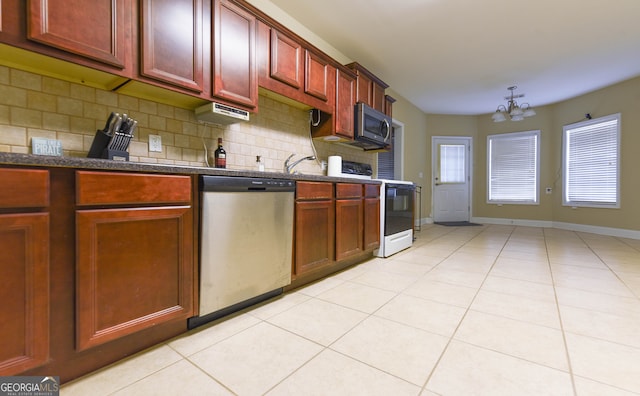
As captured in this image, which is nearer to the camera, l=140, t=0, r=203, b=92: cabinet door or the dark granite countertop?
the dark granite countertop

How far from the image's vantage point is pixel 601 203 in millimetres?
4828

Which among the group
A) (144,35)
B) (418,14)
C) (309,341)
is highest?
(418,14)

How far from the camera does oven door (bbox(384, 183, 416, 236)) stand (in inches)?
123

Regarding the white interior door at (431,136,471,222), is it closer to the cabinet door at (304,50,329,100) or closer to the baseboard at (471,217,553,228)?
the baseboard at (471,217,553,228)

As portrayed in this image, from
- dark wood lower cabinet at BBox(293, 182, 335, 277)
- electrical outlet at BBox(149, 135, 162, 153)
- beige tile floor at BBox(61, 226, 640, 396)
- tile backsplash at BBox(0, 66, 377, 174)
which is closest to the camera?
beige tile floor at BBox(61, 226, 640, 396)

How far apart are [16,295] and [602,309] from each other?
3.00 metres

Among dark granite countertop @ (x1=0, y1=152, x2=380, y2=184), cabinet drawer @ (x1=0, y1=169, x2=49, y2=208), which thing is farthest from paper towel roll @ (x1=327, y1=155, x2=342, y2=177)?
cabinet drawer @ (x1=0, y1=169, x2=49, y2=208)

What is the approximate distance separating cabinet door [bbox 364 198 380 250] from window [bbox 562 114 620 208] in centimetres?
471

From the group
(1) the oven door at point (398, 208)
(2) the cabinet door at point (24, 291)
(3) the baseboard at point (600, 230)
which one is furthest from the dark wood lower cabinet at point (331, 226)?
(3) the baseboard at point (600, 230)

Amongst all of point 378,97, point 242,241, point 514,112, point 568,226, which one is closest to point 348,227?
point 242,241

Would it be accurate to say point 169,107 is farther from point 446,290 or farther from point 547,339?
point 547,339

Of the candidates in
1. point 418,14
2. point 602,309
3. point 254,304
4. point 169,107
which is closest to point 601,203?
point 602,309

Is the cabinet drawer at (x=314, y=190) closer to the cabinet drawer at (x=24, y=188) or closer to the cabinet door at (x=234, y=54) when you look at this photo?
the cabinet door at (x=234, y=54)

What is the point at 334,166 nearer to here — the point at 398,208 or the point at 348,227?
the point at 348,227
